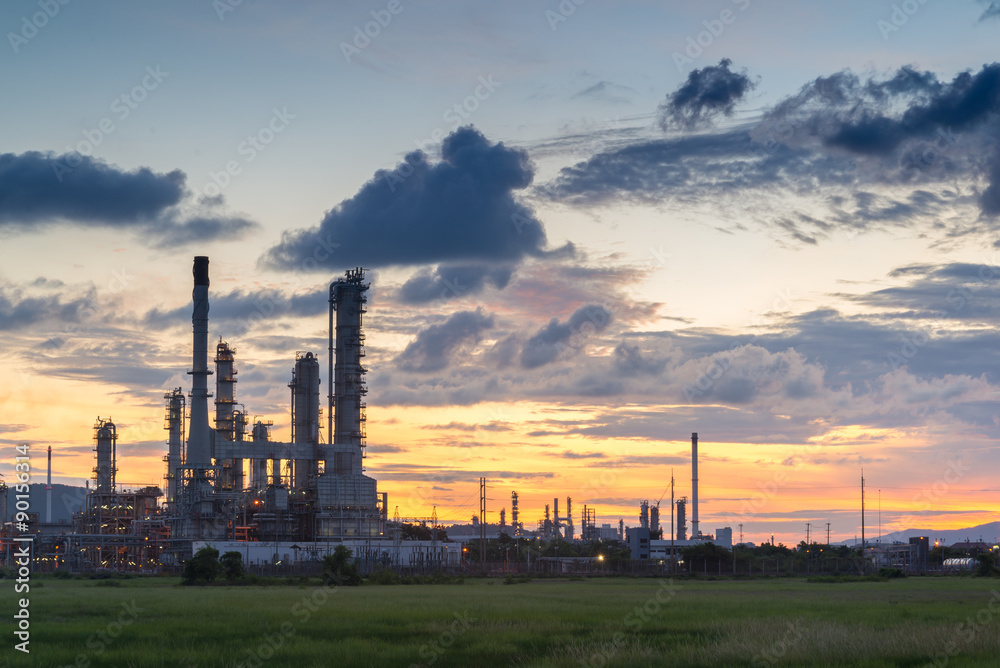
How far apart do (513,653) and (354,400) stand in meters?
103

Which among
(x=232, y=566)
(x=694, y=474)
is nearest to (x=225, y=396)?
(x=232, y=566)

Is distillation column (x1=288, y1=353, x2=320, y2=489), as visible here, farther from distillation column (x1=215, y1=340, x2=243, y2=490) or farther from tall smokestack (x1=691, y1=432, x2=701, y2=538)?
tall smokestack (x1=691, y1=432, x2=701, y2=538)

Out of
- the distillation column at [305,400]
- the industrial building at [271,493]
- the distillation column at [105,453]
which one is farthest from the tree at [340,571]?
the distillation column at [105,453]

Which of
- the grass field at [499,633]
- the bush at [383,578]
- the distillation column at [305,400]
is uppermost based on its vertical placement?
the distillation column at [305,400]

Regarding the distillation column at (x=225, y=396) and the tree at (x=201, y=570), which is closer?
the tree at (x=201, y=570)

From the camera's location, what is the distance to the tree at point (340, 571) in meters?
85.8

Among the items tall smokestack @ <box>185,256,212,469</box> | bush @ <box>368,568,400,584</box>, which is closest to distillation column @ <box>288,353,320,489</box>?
tall smokestack @ <box>185,256,212,469</box>

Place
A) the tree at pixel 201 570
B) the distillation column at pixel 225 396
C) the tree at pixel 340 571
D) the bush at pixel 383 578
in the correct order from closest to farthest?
the tree at pixel 340 571 → the tree at pixel 201 570 → the bush at pixel 383 578 → the distillation column at pixel 225 396

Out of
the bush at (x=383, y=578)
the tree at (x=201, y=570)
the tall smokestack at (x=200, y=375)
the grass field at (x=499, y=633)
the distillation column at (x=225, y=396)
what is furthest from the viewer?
the distillation column at (x=225, y=396)

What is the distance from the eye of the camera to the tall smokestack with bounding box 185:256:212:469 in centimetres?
12462

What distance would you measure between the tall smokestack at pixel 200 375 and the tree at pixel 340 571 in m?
44.2

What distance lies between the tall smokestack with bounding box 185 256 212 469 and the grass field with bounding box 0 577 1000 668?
72521mm

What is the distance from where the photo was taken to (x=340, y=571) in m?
87.6

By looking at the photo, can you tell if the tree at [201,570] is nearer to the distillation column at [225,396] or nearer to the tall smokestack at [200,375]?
the tall smokestack at [200,375]
